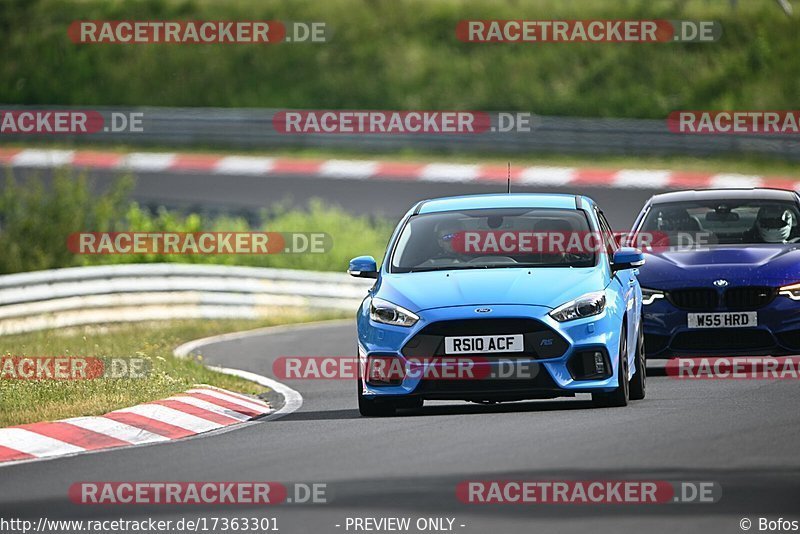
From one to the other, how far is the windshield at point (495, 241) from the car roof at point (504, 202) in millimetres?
88

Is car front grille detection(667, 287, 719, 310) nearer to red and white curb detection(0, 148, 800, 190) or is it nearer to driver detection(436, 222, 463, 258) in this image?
driver detection(436, 222, 463, 258)

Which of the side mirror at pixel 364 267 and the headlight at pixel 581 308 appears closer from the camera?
the headlight at pixel 581 308

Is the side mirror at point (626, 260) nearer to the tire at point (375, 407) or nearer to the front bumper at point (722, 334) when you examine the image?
the tire at point (375, 407)

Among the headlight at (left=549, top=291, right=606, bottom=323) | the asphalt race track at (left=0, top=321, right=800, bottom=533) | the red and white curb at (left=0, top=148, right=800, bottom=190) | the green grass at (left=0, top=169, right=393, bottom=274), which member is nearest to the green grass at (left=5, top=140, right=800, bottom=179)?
the red and white curb at (left=0, top=148, right=800, bottom=190)

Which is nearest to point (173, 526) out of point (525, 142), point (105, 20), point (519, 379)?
point (519, 379)

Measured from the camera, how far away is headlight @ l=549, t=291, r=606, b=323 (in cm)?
1149

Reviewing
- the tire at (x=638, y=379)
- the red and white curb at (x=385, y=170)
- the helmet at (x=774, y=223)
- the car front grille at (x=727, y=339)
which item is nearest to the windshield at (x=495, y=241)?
the tire at (x=638, y=379)

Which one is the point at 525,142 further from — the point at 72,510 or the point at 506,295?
the point at 72,510

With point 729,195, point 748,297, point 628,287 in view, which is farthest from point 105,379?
point 729,195

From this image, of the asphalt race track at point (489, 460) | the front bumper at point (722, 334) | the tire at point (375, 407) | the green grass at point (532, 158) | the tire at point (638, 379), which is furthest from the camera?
the green grass at point (532, 158)

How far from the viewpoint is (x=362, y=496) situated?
855 cm

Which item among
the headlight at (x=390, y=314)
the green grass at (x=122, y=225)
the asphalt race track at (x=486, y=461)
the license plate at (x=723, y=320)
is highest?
the green grass at (x=122, y=225)

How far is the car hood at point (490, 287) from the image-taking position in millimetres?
11531

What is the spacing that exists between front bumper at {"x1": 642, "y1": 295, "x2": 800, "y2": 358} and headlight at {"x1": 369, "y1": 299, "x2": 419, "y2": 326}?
341 cm
